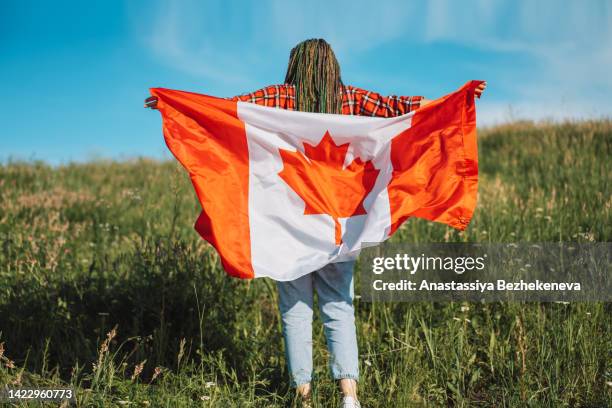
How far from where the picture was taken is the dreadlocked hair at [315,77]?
119 inches

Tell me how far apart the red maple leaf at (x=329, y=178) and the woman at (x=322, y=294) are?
27 cm

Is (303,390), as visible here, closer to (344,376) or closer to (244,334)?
(344,376)

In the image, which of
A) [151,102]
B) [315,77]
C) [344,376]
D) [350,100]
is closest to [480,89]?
[350,100]

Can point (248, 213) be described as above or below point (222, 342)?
above

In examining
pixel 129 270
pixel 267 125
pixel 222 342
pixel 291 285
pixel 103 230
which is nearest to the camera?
pixel 291 285

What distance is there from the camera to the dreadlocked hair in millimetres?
3033

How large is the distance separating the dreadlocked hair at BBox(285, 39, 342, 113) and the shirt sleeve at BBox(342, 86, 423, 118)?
7 centimetres

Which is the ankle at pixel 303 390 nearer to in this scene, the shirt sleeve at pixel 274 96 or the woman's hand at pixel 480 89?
the shirt sleeve at pixel 274 96

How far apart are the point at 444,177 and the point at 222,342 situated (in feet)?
7.54

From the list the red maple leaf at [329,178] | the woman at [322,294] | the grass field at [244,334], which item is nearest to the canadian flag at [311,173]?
the red maple leaf at [329,178]

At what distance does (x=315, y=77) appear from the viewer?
121 inches

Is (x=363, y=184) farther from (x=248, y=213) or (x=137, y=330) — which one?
(x=137, y=330)

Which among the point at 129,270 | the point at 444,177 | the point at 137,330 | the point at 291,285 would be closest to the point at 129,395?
the point at 137,330

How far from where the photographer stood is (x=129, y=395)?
3.29 meters
